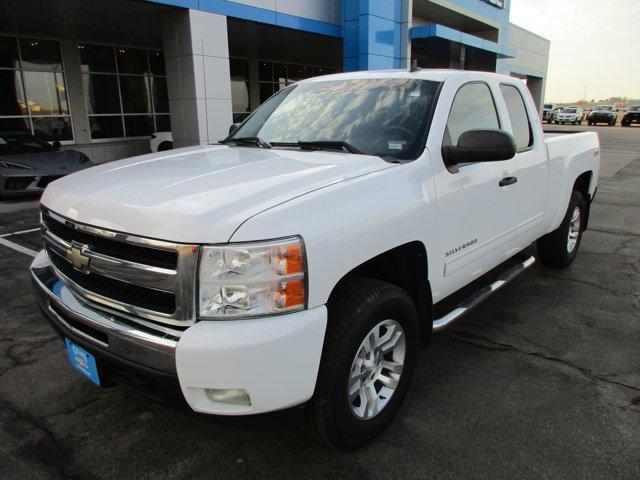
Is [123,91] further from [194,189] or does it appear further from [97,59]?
[194,189]

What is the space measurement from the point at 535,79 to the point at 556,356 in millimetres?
40564

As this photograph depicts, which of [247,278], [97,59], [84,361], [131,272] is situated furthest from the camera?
[97,59]

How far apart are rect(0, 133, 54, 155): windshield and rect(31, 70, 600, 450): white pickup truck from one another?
27.4 feet

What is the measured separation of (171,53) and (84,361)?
10.7 m

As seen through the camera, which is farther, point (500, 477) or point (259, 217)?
point (500, 477)

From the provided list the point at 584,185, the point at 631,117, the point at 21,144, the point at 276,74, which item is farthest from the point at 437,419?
the point at 631,117

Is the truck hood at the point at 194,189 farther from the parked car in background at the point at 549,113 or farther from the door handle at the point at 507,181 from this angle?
the parked car in background at the point at 549,113

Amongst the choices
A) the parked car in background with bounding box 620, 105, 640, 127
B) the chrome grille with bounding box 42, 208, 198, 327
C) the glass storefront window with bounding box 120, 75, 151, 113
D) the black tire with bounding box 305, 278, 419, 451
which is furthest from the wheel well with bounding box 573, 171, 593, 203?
the parked car in background with bounding box 620, 105, 640, 127

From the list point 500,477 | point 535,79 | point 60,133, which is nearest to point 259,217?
point 500,477

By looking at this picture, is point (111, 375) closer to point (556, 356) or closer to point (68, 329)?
point (68, 329)

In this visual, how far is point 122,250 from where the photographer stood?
2221 millimetres

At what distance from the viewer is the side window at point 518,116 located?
13.3 ft

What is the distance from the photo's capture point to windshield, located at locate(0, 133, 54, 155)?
10.0 metres

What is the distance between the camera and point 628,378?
330cm
